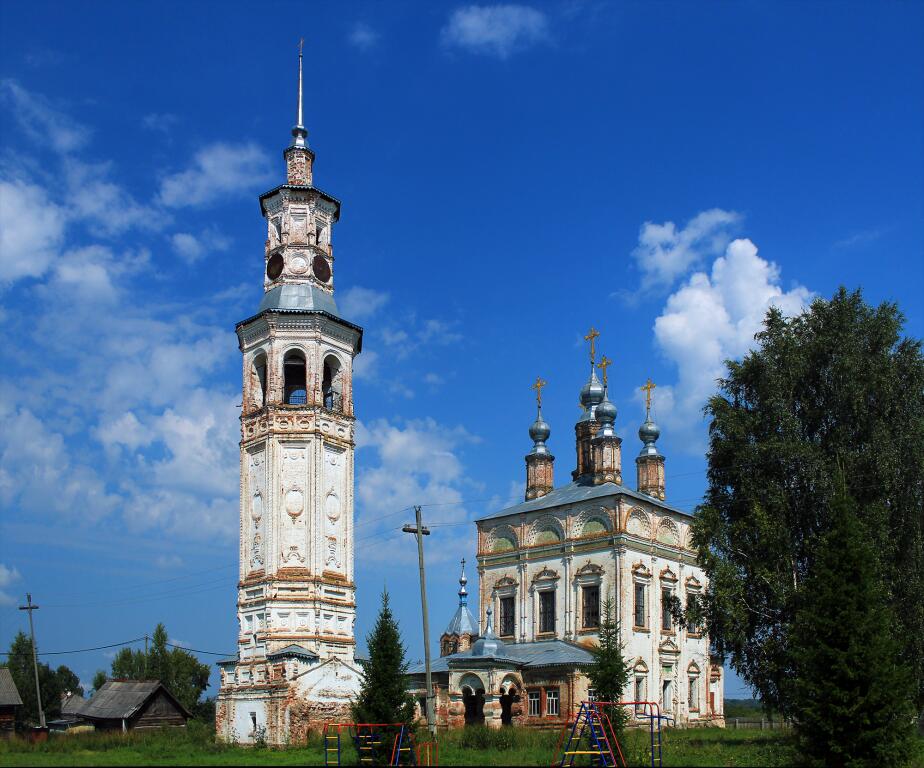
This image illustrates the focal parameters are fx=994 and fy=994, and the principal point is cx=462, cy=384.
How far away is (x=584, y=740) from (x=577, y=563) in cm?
1700

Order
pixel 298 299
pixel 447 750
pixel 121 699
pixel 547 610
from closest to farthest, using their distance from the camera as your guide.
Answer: pixel 447 750, pixel 298 299, pixel 547 610, pixel 121 699

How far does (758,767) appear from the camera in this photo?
21922mm

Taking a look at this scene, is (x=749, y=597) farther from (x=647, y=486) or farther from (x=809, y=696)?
(x=647, y=486)

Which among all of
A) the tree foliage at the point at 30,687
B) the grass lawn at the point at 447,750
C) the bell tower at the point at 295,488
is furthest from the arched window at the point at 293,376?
the tree foliage at the point at 30,687

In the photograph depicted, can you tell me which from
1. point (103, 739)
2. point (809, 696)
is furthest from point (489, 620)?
point (809, 696)

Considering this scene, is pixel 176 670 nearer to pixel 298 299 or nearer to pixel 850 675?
pixel 298 299

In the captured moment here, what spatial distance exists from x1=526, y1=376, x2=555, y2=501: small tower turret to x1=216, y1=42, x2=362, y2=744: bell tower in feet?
44.6

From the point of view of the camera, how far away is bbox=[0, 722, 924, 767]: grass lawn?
2319 centimetres

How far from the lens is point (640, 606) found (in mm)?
38969

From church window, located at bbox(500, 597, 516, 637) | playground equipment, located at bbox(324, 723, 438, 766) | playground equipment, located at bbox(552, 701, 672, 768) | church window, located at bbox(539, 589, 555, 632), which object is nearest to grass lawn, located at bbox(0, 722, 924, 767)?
playground equipment, located at bbox(552, 701, 672, 768)

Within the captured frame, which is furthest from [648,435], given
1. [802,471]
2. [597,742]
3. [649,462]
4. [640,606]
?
[597,742]

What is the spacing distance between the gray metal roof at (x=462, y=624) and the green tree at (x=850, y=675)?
28.7 m

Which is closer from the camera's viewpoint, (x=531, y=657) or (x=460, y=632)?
→ (x=531, y=657)

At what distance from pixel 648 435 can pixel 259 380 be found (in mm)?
20461
